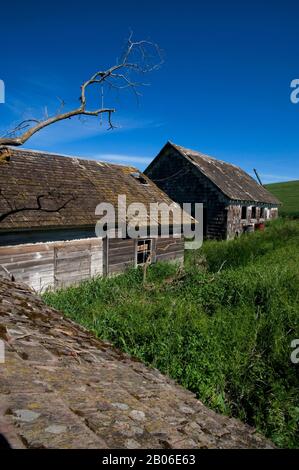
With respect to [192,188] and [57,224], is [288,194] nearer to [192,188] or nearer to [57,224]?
[192,188]

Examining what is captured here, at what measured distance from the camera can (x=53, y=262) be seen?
10.2 metres

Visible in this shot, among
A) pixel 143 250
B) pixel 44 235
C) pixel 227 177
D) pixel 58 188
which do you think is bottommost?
pixel 143 250

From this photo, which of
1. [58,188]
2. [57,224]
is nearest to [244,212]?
[58,188]

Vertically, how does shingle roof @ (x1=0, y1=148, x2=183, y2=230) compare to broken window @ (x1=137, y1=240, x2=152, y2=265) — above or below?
above

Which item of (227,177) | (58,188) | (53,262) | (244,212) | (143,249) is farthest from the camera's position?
(227,177)

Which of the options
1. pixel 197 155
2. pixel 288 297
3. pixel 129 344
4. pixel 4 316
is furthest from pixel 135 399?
pixel 197 155

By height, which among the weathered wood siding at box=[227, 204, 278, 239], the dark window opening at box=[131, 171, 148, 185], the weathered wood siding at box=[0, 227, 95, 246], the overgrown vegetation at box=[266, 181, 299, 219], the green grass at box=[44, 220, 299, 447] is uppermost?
the overgrown vegetation at box=[266, 181, 299, 219]

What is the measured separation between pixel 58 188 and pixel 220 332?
313 inches

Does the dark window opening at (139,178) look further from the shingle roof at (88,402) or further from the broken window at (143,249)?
the shingle roof at (88,402)

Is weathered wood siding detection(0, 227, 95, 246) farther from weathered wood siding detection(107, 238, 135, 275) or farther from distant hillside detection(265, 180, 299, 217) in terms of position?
distant hillside detection(265, 180, 299, 217)

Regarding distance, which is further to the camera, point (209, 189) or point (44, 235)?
point (209, 189)

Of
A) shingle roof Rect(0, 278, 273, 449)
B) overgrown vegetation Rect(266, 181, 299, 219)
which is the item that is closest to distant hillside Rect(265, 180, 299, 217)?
overgrown vegetation Rect(266, 181, 299, 219)

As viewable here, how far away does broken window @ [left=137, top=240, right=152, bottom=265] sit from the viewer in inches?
524
